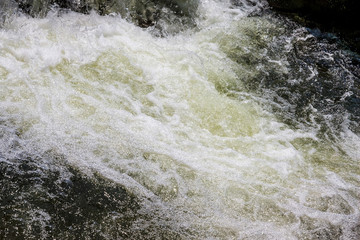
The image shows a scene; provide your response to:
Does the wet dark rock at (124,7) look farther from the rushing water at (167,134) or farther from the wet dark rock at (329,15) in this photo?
the wet dark rock at (329,15)

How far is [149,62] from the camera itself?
4.96 meters

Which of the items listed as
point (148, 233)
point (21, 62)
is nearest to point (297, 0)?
point (21, 62)

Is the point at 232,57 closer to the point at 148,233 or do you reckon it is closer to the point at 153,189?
the point at 153,189

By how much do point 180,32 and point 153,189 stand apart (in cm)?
412

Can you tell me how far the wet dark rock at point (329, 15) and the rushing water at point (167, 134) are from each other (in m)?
2.00

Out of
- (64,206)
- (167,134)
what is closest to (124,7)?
(167,134)

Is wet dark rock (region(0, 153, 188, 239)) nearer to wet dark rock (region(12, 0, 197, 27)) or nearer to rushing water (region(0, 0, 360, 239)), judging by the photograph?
rushing water (region(0, 0, 360, 239))

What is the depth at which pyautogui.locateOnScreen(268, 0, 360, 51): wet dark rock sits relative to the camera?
7590 mm

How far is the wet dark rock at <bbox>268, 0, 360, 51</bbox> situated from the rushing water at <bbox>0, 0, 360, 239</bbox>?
200cm

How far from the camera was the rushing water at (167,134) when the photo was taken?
9.05 feet

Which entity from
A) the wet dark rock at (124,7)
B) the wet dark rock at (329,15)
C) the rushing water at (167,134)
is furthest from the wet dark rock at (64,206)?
the wet dark rock at (329,15)

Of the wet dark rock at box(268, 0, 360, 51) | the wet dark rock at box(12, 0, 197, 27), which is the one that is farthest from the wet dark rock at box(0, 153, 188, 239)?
the wet dark rock at box(268, 0, 360, 51)

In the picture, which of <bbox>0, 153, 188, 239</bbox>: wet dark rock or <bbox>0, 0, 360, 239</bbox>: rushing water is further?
<bbox>0, 0, 360, 239</bbox>: rushing water

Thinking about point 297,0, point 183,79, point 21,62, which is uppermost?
point 297,0
